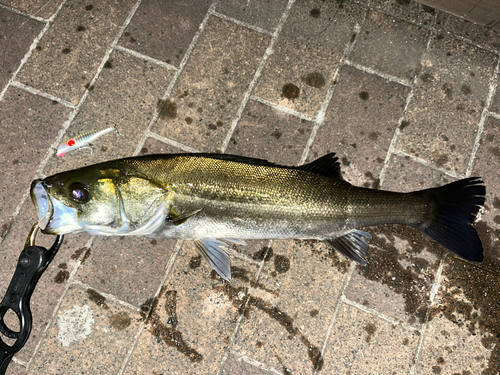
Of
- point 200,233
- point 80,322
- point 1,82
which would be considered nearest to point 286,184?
point 200,233

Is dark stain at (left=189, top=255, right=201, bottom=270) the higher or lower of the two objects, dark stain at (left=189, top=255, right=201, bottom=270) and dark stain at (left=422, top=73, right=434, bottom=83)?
the lower

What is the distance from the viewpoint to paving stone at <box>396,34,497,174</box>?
4.18 meters

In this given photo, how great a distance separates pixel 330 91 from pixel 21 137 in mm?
3882

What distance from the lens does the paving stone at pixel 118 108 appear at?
4.07 m

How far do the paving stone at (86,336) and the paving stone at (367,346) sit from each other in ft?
7.49

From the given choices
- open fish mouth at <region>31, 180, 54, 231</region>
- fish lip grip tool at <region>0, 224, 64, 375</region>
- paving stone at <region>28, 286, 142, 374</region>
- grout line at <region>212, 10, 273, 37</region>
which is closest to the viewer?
open fish mouth at <region>31, 180, 54, 231</region>

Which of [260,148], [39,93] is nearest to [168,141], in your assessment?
[260,148]

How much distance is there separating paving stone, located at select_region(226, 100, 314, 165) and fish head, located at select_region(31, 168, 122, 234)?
5.14 ft

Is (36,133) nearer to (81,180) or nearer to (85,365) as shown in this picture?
(81,180)

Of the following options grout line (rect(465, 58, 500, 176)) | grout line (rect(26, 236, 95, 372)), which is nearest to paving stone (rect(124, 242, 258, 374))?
grout line (rect(26, 236, 95, 372))

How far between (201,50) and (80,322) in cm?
360

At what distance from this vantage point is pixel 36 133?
4113 mm

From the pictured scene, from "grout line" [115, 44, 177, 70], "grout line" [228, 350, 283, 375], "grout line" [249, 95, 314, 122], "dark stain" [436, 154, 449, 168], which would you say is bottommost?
"grout line" [228, 350, 283, 375]

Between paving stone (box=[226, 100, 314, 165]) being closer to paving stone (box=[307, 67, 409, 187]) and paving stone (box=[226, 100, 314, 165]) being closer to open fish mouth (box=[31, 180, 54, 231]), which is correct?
paving stone (box=[307, 67, 409, 187])
